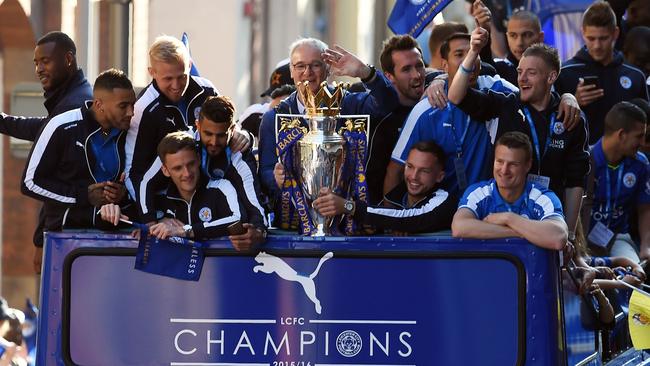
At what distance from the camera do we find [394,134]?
8.27 meters

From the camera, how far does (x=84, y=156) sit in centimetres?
784

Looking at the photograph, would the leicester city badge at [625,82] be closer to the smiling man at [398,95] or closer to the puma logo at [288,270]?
the smiling man at [398,95]

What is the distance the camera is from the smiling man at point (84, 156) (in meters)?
7.75

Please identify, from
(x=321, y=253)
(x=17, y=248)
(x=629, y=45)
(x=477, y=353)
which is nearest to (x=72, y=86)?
(x=321, y=253)

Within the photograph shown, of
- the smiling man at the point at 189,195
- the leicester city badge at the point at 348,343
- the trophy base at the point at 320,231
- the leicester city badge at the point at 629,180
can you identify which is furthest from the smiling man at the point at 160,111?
the leicester city badge at the point at 629,180

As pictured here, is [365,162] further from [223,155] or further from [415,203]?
[223,155]

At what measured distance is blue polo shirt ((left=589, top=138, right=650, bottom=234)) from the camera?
9789 millimetres

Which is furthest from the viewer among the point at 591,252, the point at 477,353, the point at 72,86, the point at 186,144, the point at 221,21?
the point at 221,21

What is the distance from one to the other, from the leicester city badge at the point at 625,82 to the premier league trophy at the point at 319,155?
3.67 m

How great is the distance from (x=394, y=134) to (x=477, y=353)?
164 centimetres

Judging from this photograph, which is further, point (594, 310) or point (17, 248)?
point (17, 248)

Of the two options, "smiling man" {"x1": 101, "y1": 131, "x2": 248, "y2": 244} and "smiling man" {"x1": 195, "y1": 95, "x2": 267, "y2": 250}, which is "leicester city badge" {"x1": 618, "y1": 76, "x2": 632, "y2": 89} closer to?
"smiling man" {"x1": 195, "y1": 95, "x2": 267, "y2": 250}

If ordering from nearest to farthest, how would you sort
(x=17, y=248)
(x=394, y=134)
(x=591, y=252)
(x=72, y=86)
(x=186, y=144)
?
(x=186, y=144) → (x=394, y=134) → (x=72, y=86) → (x=591, y=252) → (x=17, y=248)

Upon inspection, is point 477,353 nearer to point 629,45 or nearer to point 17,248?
point 629,45
